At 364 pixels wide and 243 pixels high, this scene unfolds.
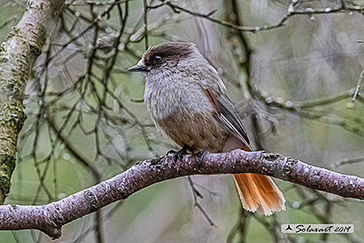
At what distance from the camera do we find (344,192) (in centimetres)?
231

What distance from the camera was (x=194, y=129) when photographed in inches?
126

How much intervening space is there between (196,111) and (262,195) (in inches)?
27.6

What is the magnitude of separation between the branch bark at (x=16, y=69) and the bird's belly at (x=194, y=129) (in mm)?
891

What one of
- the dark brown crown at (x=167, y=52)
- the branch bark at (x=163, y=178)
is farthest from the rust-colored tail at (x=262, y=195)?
the dark brown crown at (x=167, y=52)

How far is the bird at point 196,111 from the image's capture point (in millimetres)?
3211

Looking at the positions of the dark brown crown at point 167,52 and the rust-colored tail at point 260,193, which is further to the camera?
the dark brown crown at point 167,52

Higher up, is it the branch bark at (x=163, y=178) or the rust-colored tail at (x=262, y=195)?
the branch bark at (x=163, y=178)

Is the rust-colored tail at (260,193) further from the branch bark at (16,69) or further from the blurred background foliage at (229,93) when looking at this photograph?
the branch bark at (16,69)

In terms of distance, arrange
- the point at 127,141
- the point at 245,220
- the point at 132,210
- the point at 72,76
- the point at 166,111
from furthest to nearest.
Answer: the point at 132,210 → the point at 72,76 → the point at 127,141 → the point at 245,220 → the point at 166,111

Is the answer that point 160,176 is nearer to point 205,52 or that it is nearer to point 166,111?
point 166,111

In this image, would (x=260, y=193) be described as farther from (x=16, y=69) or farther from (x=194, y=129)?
(x=16, y=69)

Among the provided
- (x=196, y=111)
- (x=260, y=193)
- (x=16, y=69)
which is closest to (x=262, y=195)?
(x=260, y=193)

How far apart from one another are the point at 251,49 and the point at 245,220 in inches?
53.6

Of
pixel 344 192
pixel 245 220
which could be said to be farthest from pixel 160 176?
pixel 245 220
